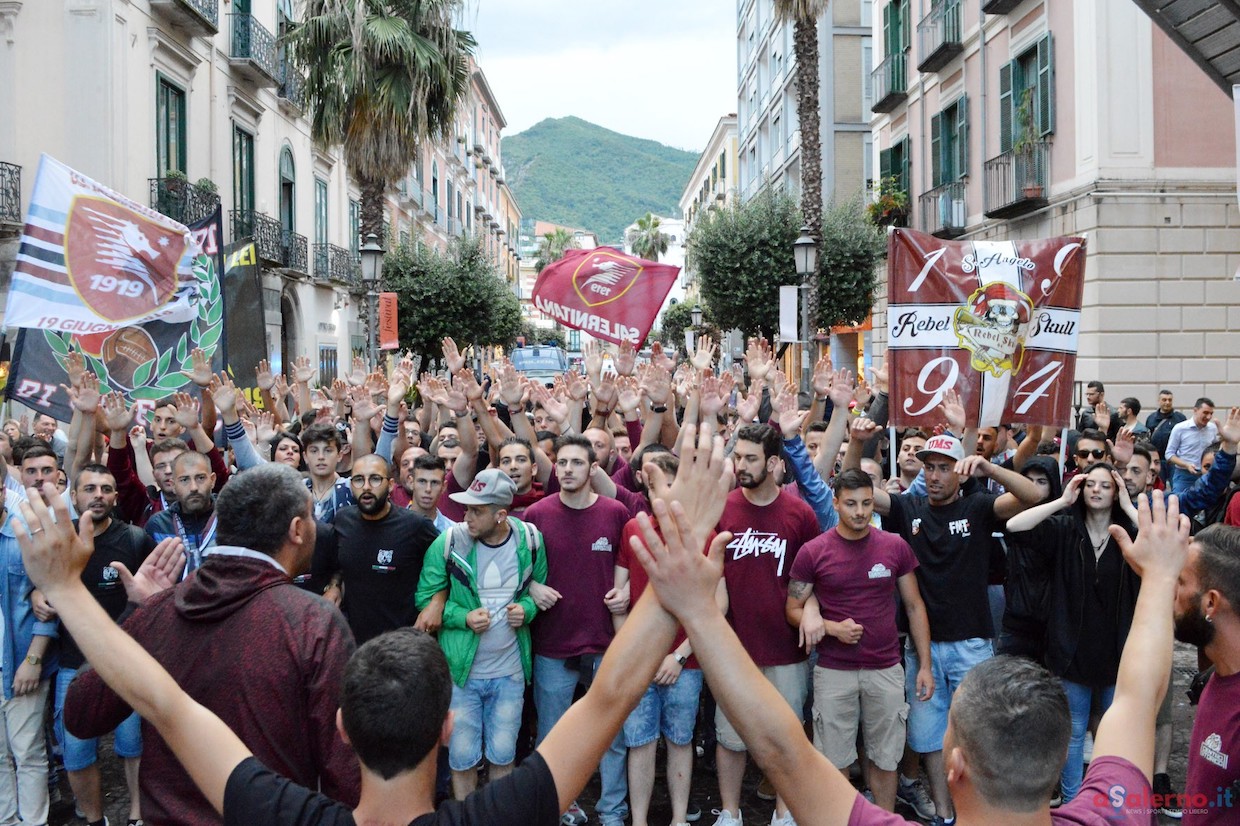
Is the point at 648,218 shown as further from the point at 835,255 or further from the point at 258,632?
the point at 258,632

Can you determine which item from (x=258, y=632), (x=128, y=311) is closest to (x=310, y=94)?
(x=128, y=311)

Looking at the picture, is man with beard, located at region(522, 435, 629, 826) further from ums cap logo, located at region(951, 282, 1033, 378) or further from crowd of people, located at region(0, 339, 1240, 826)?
ums cap logo, located at region(951, 282, 1033, 378)

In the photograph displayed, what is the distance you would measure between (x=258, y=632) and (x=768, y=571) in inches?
134

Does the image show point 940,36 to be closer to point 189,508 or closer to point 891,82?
point 891,82

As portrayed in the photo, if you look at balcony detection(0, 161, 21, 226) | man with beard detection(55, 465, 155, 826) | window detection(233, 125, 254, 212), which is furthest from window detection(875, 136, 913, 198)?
man with beard detection(55, 465, 155, 826)

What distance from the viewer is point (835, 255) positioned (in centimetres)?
2352

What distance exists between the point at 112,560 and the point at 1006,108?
1806 cm

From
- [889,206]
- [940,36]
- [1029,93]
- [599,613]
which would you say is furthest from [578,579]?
[889,206]

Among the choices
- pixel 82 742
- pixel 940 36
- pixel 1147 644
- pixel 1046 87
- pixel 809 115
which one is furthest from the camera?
pixel 940 36

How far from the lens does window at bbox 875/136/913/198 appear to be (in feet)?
82.4

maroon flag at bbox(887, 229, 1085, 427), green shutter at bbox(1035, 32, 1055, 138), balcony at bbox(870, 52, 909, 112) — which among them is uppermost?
balcony at bbox(870, 52, 909, 112)

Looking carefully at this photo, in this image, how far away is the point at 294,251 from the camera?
25.5 meters

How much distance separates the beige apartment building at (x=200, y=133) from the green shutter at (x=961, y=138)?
10269 millimetres

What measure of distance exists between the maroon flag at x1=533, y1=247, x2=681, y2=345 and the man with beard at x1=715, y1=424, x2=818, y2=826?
4671mm
